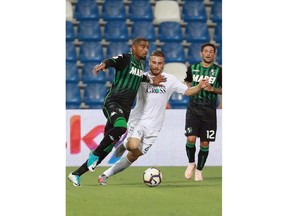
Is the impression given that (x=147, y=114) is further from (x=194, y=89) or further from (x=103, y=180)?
(x=103, y=180)

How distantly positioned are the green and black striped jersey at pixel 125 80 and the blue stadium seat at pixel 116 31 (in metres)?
4.73

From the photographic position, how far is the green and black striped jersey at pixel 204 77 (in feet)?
23.4

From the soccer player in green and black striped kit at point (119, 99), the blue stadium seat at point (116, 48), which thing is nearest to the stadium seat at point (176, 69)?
the blue stadium seat at point (116, 48)

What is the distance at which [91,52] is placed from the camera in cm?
1100

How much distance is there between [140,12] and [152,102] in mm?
4921

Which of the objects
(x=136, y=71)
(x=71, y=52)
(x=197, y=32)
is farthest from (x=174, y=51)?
(x=136, y=71)

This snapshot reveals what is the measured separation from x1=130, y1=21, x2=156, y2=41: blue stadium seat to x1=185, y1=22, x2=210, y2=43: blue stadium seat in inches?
21.9

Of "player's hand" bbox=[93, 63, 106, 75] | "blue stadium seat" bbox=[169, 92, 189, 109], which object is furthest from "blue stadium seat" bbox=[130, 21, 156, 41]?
"player's hand" bbox=[93, 63, 106, 75]

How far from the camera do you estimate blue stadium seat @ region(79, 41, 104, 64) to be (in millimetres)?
10922

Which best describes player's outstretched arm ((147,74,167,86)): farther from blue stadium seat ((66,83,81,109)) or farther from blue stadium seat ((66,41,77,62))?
blue stadium seat ((66,41,77,62))

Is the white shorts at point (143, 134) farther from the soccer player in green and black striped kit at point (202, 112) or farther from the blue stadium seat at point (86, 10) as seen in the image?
the blue stadium seat at point (86, 10)

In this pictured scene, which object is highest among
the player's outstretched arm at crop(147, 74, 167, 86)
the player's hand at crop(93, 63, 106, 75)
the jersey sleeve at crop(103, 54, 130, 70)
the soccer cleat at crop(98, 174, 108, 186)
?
the jersey sleeve at crop(103, 54, 130, 70)
